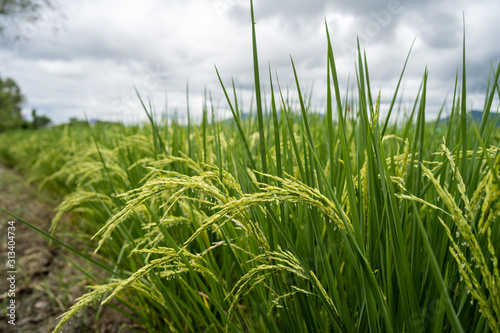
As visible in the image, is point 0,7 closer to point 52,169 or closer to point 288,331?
point 52,169

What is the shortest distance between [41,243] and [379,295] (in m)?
3.30

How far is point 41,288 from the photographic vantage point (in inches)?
91.0

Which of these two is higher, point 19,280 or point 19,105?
point 19,105

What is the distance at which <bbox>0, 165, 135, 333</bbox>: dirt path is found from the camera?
190cm

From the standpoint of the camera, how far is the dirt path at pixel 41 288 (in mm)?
1901

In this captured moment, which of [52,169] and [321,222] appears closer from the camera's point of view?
[321,222]

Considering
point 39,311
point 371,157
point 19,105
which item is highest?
point 19,105

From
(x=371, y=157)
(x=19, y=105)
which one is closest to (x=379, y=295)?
(x=371, y=157)

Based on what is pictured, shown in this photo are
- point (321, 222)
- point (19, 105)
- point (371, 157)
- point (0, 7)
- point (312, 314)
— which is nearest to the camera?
point (371, 157)

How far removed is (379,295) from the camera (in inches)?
26.2

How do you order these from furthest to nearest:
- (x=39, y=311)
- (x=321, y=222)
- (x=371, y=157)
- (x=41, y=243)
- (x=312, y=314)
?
(x=41, y=243), (x=39, y=311), (x=321, y=222), (x=312, y=314), (x=371, y=157)

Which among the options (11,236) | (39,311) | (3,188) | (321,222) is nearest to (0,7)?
(3,188)

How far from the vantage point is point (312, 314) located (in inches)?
34.4

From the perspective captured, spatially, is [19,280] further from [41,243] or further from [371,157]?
[371,157]
